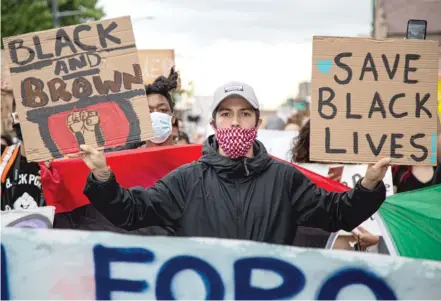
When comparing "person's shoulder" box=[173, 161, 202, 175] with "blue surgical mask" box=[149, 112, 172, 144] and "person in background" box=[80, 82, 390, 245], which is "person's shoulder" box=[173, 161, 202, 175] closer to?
"person in background" box=[80, 82, 390, 245]

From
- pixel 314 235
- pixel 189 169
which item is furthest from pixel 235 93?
pixel 314 235

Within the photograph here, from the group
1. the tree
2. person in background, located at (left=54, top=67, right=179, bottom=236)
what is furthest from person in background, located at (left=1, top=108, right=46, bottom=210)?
the tree

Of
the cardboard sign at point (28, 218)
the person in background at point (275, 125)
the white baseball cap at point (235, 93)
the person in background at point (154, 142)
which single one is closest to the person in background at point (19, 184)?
the person in background at point (154, 142)

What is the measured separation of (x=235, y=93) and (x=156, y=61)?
33.6ft

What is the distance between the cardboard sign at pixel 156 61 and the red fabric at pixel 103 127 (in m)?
9.82

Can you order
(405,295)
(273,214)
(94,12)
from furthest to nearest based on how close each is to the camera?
(94,12)
(273,214)
(405,295)

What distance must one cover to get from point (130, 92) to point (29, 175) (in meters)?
1.88

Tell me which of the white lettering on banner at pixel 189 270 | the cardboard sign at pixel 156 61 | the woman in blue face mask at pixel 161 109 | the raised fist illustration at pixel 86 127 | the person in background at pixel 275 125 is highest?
the raised fist illustration at pixel 86 127

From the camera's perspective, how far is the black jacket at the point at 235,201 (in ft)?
10.9

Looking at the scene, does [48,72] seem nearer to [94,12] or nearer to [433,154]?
[433,154]

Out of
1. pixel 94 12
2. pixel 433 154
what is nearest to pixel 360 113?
pixel 433 154

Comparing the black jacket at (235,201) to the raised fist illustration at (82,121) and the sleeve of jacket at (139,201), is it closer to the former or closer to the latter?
the sleeve of jacket at (139,201)

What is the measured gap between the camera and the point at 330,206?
136 inches

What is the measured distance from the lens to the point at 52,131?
352cm
